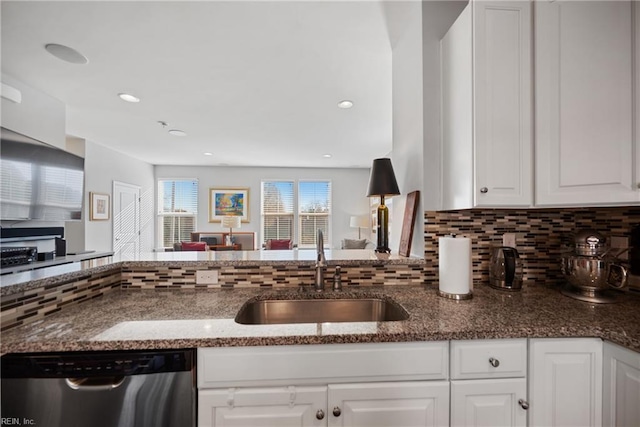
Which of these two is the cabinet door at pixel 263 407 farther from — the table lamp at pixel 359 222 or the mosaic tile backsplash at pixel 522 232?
the table lamp at pixel 359 222

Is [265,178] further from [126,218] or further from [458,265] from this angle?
[458,265]

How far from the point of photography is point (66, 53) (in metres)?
2.07

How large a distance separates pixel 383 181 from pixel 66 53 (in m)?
2.66

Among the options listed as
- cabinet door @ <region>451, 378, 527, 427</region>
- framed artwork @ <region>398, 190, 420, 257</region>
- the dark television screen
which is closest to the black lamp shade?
framed artwork @ <region>398, 190, 420, 257</region>

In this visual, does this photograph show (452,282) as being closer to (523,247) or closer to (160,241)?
(523,247)

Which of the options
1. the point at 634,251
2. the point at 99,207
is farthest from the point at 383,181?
the point at 99,207

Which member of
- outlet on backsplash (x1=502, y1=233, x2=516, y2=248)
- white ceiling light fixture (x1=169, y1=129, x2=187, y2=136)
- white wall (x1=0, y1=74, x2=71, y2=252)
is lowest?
outlet on backsplash (x1=502, y1=233, x2=516, y2=248)

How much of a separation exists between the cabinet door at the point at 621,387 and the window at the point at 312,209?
233 inches

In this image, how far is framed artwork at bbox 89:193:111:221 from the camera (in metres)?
4.43

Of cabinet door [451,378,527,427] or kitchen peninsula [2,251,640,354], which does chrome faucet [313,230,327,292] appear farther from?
cabinet door [451,378,527,427]

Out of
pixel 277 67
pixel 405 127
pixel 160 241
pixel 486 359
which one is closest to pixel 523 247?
pixel 486 359

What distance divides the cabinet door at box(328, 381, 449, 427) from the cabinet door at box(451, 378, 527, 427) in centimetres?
5

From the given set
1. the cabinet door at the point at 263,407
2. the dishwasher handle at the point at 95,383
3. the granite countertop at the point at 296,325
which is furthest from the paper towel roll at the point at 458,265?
the dishwasher handle at the point at 95,383

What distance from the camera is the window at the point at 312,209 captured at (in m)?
6.85
